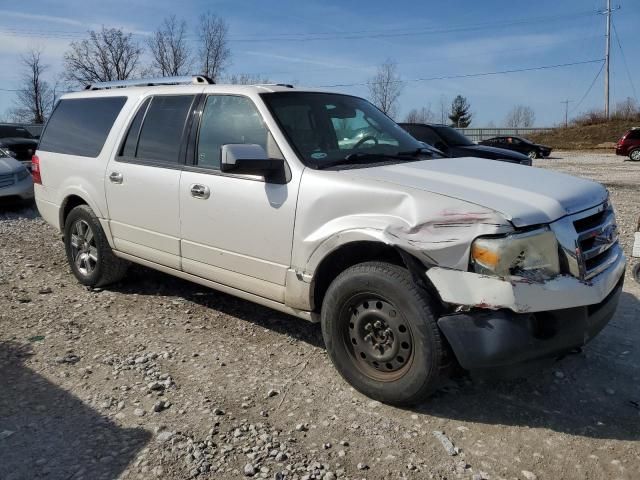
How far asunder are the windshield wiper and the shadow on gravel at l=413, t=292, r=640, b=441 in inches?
63.8

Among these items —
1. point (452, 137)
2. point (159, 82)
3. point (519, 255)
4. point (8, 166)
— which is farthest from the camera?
point (452, 137)

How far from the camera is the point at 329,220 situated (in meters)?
3.42

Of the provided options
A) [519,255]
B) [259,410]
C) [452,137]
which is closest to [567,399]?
[519,255]

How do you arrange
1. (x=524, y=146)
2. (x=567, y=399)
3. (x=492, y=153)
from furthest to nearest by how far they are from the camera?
(x=524, y=146) → (x=492, y=153) → (x=567, y=399)

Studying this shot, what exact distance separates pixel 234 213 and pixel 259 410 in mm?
1370

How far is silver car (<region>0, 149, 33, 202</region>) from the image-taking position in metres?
10.1

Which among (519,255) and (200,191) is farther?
(200,191)

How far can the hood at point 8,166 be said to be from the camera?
10266mm

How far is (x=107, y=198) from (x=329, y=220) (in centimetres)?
254

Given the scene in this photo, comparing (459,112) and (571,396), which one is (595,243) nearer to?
(571,396)

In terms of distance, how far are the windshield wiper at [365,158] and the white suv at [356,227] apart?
0.06 ft

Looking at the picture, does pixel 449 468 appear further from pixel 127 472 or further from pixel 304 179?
pixel 304 179

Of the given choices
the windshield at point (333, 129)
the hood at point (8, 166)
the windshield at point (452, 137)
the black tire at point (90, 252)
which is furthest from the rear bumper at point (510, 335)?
the hood at point (8, 166)

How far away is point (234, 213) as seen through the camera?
3.90 meters
